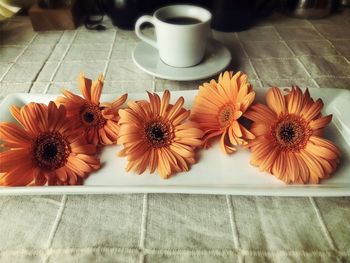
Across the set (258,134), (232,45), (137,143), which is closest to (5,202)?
(137,143)

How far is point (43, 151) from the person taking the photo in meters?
0.26

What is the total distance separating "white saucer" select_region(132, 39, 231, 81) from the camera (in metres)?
0.39

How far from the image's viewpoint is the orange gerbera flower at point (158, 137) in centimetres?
26

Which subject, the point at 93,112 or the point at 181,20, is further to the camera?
the point at 181,20

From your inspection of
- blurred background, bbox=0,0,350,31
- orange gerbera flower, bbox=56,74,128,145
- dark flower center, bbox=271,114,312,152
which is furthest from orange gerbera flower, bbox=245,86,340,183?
blurred background, bbox=0,0,350,31

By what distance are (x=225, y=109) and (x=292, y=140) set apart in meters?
0.07

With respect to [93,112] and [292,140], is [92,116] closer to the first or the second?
[93,112]

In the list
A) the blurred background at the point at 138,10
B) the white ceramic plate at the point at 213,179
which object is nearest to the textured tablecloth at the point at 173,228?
the white ceramic plate at the point at 213,179

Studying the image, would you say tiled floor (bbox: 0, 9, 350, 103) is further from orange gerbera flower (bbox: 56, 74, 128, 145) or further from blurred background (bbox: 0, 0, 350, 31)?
orange gerbera flower (bbox: 56, 74, 128, 145)

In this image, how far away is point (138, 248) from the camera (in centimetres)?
22

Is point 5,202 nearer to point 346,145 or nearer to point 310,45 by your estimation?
point 346,145

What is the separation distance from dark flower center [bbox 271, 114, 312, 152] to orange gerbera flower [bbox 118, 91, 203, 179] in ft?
0.22

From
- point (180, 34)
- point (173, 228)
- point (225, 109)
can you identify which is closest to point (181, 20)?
point (180, 34)

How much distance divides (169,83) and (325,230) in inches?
10.4
